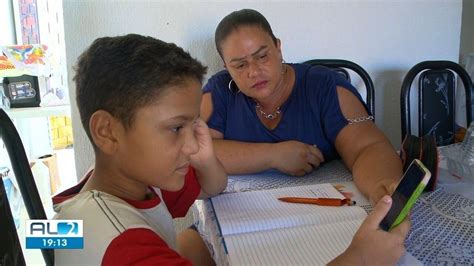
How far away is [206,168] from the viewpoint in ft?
2.89

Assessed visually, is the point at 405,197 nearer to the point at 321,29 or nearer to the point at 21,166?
the point at 21,166

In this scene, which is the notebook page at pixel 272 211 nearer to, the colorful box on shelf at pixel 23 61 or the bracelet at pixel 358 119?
the bracelet at pixel 358 119

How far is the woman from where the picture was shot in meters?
1.04

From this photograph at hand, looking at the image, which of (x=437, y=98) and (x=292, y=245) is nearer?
(x=292, y=245)

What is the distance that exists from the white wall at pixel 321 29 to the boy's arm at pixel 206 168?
772 millimetres

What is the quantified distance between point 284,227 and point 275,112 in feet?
1.87

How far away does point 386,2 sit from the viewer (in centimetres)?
173

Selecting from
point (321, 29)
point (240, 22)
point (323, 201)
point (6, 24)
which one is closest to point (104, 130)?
point (323, 201)

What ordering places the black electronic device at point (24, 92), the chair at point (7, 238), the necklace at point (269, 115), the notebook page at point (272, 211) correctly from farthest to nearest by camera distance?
the black electronic device at point (24, 92)
the necklace at point (269, 115)
the notebook page at point (272, 211)
the chair at point (7, 238)

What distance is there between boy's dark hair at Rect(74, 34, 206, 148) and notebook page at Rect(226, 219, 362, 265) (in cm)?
26

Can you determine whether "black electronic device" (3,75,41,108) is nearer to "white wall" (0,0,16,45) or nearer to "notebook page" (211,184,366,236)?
"white wall" (0,0,16,45)

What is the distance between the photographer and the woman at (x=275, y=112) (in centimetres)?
104

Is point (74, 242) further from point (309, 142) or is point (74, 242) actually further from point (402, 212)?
point (309, 142)

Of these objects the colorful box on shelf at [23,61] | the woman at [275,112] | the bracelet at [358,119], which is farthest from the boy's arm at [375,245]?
the colorful box on shelf at [23,61]
